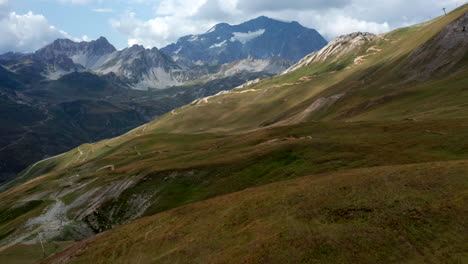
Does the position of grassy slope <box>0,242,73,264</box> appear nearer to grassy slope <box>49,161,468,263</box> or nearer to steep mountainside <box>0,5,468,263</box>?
steep mountainside <box>0,5,468,263</box>

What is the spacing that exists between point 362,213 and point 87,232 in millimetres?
56348

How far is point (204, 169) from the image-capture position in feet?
278

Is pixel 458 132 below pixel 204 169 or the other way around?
below

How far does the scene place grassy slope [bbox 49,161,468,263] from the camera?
3042cm

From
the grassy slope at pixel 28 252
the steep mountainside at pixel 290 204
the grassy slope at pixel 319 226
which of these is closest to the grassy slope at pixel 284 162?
the steep mountainside at pixel 290 204

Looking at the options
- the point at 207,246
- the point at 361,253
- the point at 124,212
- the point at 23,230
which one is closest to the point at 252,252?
the point at 207,246

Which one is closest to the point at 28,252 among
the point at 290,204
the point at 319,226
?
the point at 290,204

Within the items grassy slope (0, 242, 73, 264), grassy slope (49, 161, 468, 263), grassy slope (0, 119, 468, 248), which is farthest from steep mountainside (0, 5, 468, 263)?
grassy slope (0, 242, 73, 264)

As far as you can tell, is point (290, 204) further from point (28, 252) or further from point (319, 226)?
point (28, 252)

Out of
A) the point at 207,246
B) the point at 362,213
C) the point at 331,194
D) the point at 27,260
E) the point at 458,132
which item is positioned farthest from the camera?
the point at 458,132

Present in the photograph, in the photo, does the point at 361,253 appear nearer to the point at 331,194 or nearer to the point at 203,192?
the point at 331,194

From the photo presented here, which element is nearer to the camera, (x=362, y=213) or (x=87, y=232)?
(x=362, y=213)

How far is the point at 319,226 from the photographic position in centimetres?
3553

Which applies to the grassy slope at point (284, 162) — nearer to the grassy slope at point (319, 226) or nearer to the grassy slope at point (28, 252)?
the grassy slope at point (28, 252)
